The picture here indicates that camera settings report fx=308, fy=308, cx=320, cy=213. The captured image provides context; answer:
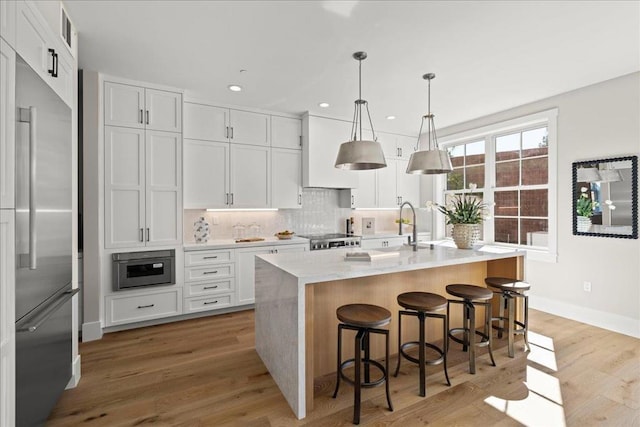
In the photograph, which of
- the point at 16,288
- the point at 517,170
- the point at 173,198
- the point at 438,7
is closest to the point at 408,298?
the point at 438,7

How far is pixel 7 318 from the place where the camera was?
1.42m

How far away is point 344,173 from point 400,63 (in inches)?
86.4

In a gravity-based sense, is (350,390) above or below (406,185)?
below

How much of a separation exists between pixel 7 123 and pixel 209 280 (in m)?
2.77

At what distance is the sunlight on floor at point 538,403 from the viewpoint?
199 centimetres

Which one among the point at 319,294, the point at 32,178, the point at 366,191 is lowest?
the point at 319,294

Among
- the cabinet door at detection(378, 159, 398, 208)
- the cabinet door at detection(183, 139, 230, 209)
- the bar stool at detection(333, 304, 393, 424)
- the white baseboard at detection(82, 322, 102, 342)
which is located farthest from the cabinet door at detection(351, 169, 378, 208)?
the white baseboard at detection(82, 322, 102, 342)

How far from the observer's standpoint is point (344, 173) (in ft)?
16.6

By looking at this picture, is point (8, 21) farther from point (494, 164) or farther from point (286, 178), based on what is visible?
point (494, 164)

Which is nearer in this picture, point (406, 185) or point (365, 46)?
point (365, 46)

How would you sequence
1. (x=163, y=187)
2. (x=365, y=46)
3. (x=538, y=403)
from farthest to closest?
1. (x=163, y=187)
2. (x=365, y=46)
3. (x=538, y=403)

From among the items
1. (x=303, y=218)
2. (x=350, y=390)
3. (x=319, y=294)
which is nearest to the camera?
(x=350, y=390)

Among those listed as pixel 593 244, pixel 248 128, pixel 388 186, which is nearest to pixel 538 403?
pixel 593 244

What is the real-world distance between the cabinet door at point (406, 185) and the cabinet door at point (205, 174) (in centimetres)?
320
